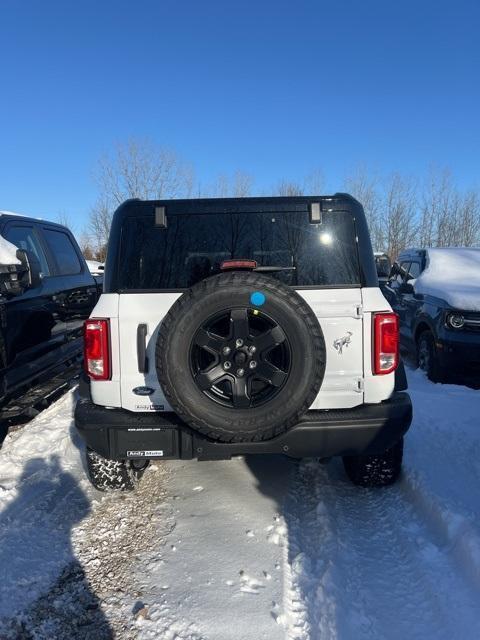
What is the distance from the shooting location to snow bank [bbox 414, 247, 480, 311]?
18.7 feet

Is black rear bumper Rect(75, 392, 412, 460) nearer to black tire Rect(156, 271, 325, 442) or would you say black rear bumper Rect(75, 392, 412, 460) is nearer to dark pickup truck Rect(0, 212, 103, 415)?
black tire Rect(156, 271, 325, 442)

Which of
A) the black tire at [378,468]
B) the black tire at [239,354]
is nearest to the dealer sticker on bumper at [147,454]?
the black tire at [239,354]

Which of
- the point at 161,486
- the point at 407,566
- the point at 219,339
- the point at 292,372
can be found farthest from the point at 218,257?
the point at 407,566

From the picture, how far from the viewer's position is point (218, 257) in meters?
2.96

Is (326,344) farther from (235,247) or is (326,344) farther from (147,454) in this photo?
(147,454)

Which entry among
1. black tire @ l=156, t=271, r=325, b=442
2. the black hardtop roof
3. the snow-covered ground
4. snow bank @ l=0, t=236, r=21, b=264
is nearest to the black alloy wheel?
black tire @ l=156, t=271, r=325, b=442

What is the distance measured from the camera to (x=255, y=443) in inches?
105

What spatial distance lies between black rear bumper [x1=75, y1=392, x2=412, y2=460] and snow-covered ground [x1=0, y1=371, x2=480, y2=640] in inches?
19.8

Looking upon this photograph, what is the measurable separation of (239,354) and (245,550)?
Result: 3.63 feet

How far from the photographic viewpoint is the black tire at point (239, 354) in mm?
2475

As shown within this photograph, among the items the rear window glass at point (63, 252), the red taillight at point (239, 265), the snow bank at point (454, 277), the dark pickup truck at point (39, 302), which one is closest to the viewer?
the red taillight at point (239, 265)

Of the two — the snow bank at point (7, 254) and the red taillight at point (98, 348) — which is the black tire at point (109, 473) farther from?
the snow bank at point (7, 254)

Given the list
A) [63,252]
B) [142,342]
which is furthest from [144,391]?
[63,252]

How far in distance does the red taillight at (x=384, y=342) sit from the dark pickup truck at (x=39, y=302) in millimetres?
2714
